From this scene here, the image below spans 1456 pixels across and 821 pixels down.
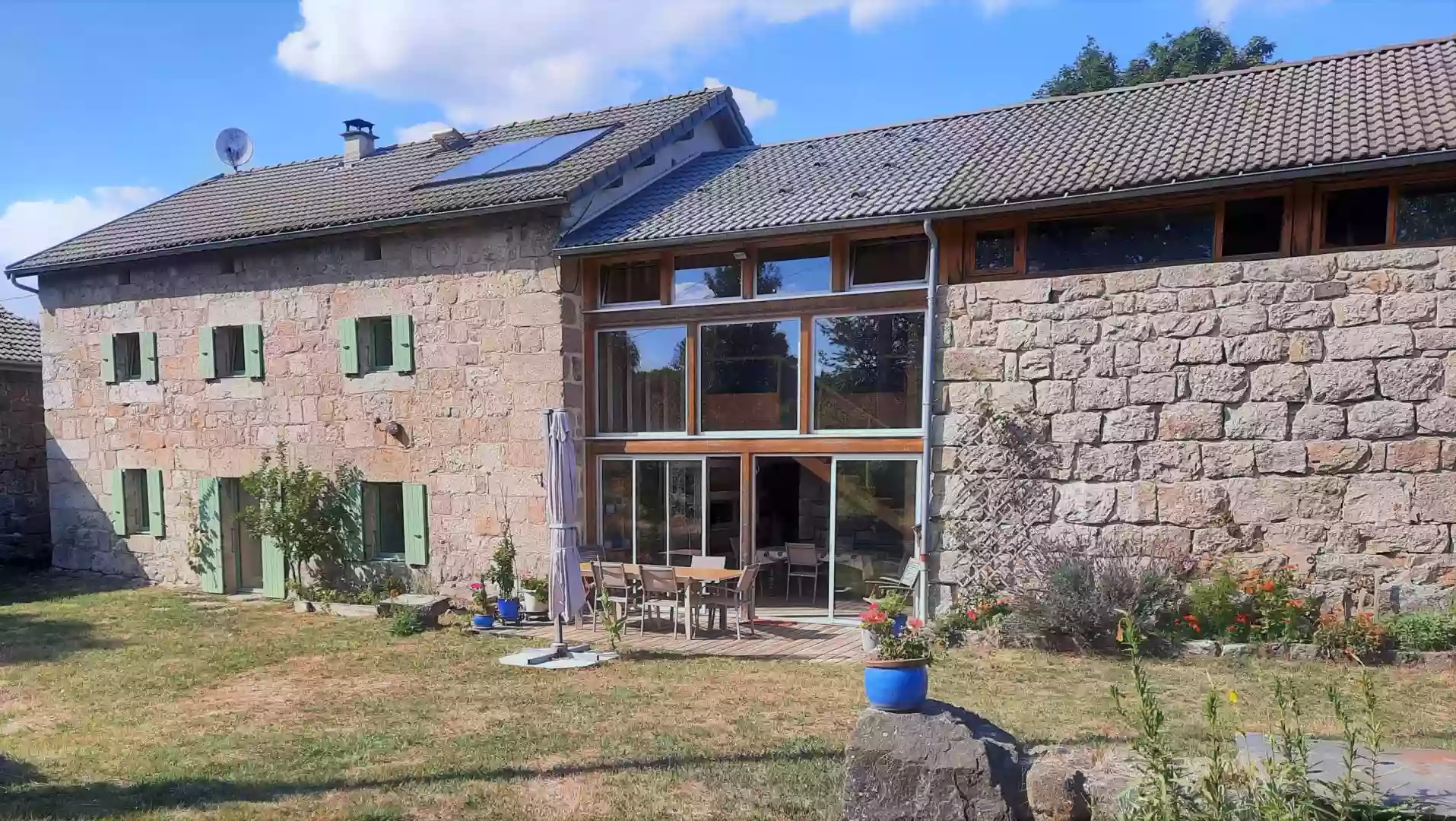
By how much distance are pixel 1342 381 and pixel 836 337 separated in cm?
482

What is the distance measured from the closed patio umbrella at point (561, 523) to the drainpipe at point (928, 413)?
3517 mm

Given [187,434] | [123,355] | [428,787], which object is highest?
[123,355]

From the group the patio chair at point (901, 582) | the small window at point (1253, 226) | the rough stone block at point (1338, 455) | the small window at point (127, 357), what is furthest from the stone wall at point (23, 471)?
the rough stone block at point (1338, 455)

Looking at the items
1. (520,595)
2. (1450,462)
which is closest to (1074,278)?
(1450,462)

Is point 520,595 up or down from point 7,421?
down

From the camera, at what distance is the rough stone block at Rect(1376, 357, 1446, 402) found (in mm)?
8570

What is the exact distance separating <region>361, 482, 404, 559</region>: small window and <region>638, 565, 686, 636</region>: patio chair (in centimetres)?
408

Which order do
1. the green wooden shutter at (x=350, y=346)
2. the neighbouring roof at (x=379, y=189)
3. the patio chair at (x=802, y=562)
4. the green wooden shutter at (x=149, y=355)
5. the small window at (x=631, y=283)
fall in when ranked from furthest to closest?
the green wooden shutter at (x=149, y=355)
the green wooden shutter at (x=350, y=346)
the neighbouring roof at (x=379, y=189)
the small window at (x=631, y=283)
the patio chair at (x=802, y=562)

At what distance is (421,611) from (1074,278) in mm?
8011

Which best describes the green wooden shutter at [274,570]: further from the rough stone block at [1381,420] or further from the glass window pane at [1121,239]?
the rough stone block at [1381,420]

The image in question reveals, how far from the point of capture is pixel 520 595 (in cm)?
1205

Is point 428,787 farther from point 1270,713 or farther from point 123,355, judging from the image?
point 123,355

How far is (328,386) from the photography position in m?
13.6

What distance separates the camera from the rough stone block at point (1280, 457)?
8.96m
